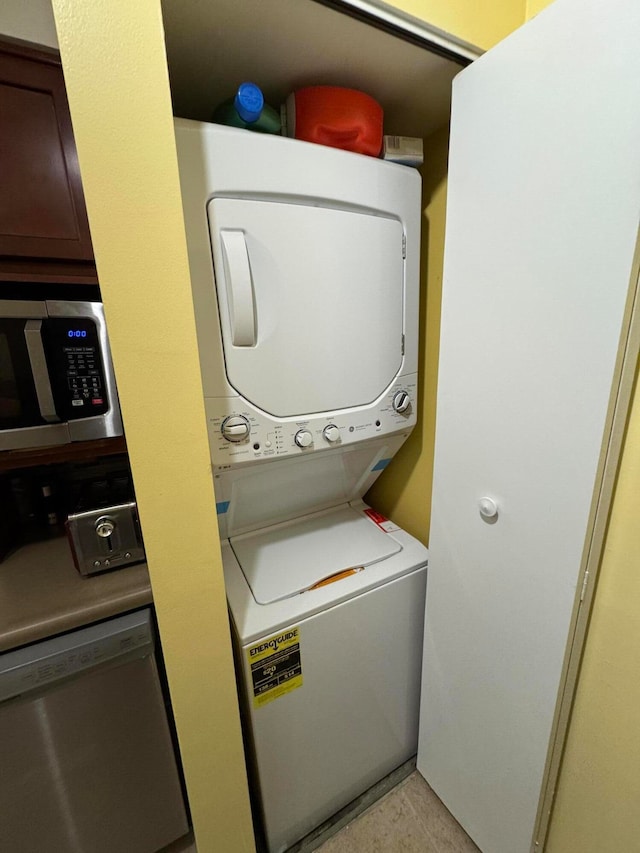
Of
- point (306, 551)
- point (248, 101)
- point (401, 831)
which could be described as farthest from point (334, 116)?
point (401, 831)

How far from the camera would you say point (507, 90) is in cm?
75

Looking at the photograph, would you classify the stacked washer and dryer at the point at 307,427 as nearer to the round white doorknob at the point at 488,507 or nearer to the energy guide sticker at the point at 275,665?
the energy guide sticker at the point at 275,665

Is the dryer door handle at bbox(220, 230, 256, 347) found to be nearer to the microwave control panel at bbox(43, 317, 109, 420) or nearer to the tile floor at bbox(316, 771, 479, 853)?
the microwave control panel at bbox(43, 317, 109, 420)

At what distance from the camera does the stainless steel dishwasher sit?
2.92 feet

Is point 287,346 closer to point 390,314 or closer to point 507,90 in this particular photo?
point 390,314

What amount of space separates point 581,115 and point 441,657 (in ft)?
4.58

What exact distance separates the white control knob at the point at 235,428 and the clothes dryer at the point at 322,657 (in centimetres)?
49

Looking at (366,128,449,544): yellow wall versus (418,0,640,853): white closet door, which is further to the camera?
(366,128,449,544): yellow wall

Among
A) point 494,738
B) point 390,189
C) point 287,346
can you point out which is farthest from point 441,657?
point 390,189

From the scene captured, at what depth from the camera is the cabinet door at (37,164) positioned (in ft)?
2.81

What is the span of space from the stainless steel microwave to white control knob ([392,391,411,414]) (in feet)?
2.84


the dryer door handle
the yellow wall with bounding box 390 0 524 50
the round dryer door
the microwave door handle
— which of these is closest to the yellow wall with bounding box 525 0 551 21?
the yellow wall with bounding box 390 0 524 50

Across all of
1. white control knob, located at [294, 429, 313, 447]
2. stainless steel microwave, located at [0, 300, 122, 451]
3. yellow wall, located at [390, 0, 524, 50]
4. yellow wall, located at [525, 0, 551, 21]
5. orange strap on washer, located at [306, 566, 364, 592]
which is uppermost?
yellow wall, located at [525, 0, 551, 21]

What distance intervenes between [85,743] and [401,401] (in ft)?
4.26
